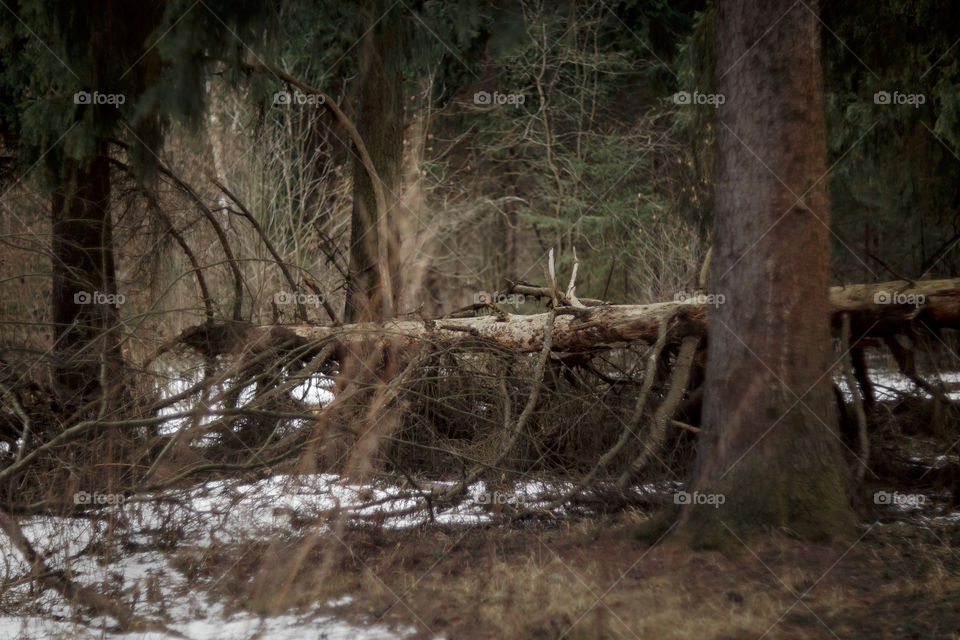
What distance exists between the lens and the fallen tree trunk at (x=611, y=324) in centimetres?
598

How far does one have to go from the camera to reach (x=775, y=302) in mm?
4672

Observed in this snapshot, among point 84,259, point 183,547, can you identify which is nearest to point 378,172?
point 84,259

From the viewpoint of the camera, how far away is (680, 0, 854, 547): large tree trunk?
4.63 meters

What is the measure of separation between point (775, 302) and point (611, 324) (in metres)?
2.12

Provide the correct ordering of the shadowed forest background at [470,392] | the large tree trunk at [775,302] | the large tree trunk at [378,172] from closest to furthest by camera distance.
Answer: the shadowed forest background at [470,392] < the large tree trunk at [775,302] < the large tree trunk at [378,172]

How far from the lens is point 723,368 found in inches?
191

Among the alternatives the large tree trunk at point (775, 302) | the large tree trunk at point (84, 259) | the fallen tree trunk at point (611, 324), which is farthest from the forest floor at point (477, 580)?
the large tree trunk at point (84, 259)

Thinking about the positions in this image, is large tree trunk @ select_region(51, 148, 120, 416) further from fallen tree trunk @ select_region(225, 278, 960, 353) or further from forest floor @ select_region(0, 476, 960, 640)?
forest floor @ select_region(0, 476, 960, 640)

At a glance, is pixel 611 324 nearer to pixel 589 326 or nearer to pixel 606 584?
pixel 589 326

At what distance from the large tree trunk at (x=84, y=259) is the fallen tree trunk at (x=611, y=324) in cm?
87

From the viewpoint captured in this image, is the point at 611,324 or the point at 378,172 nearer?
the point at 611,324

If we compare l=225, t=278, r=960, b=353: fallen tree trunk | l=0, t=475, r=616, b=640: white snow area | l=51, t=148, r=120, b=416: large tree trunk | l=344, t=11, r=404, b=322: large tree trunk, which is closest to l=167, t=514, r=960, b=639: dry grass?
l=0, t=475, r=616, b=640: white snow area

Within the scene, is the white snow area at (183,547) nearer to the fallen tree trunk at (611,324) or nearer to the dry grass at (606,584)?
the dry grass at (606,584)

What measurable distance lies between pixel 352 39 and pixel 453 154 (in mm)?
13033
